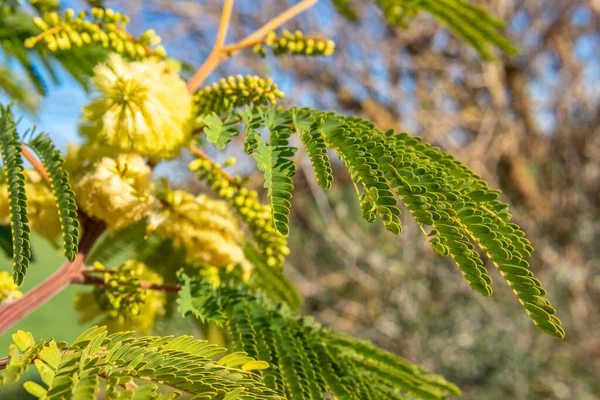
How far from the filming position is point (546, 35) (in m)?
4.04

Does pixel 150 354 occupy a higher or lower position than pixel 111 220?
lower

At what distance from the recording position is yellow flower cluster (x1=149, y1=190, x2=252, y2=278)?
71cm

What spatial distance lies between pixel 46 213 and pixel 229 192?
0.26 metres

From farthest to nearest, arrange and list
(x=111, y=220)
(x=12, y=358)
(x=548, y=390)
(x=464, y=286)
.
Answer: (x=464, y=286) → (x=548, y=390) → (x=111, y=220) → (x=12, y=358)

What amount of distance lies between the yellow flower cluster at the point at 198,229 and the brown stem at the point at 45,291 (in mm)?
95

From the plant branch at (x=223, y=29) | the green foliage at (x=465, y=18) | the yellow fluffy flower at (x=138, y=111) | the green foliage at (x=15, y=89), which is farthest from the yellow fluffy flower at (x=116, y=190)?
the green foliage at (x=15, y=89)

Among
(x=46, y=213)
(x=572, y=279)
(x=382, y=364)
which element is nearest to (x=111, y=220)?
(x=46, y=213)

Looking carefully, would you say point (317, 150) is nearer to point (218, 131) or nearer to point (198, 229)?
point (218, 131)

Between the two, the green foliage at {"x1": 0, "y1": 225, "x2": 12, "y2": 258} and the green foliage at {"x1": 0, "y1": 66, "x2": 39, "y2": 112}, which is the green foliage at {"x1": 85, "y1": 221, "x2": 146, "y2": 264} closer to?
the green foliage at {"x1": 0, "y1": 225, "x2": 12, "y2": 258}

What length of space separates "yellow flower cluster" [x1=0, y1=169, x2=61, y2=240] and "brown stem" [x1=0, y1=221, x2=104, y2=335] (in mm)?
85

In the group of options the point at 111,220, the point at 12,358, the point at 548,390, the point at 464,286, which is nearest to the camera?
the point at 12,358

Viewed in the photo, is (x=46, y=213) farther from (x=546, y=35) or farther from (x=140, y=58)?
(x=546, y=35)

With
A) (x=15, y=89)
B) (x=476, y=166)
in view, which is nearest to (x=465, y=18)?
(x=15, y=89)

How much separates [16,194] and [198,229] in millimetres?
254
